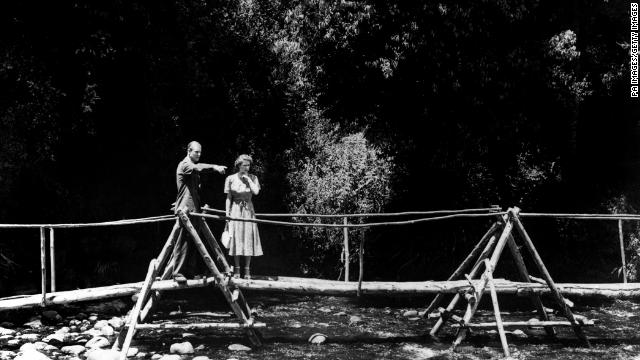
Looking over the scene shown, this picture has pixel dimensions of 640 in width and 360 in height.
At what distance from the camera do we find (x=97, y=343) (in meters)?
9.79

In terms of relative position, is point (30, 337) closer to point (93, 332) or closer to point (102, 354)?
point (93, 332)

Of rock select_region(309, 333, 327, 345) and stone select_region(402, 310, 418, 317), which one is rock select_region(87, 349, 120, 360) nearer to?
rock select_region(309, 333, 327, 345)

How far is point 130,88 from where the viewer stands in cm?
1475

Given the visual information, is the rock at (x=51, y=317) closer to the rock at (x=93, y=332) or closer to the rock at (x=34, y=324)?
the rock at (x=34, y=324)

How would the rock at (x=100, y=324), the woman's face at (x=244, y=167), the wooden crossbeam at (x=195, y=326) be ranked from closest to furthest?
the wooden crossbeam at (x=195, y=326)
the woman's face at (x=244, y=167)
the rock at (x=100, y=324)

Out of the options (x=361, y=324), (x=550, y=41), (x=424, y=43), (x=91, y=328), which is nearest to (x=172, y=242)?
(x=91, y=328)

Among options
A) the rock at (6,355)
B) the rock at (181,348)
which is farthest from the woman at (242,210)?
the rock at (6,355)

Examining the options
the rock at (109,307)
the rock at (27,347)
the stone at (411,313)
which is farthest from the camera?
the rock at (109,307)

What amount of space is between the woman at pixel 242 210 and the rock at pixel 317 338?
154 cm

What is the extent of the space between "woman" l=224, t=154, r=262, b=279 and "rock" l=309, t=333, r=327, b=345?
154 cm

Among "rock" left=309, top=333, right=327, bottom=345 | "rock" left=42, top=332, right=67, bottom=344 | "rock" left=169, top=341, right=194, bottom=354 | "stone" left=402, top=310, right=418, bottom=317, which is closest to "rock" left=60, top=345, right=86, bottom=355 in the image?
"rock" left=42, top=332, right=67, bottom=344

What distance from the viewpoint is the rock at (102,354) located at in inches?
331

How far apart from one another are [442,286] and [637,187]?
8620 mm

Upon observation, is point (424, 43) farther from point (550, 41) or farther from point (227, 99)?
point (227, 99)
